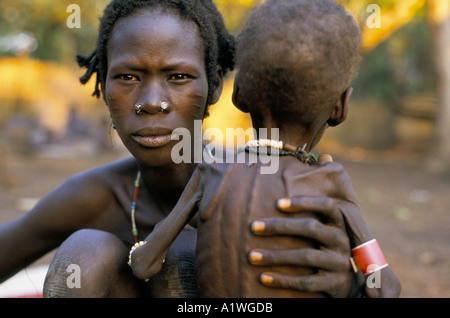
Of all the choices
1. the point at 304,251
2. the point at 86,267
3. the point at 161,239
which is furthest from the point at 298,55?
the point at 86,267

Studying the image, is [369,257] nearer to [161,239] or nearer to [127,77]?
[161,239]

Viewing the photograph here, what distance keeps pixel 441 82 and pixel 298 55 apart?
9263mm

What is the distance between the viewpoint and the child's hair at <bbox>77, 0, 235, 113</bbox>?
202 centimetres

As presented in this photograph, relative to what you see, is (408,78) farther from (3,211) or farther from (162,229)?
(162,229)

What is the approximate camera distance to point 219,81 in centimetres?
226

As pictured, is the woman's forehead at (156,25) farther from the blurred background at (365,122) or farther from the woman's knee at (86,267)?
the woman's knee at (86,267)

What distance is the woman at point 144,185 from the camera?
145 centimetres

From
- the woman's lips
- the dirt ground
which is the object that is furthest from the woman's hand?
the dirt ground

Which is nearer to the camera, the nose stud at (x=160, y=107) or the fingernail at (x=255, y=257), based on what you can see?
the fingernail at (x=255, y=257)

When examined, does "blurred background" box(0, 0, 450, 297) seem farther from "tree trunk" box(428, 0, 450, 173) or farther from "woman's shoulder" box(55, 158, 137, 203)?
"woman's shoulder" box(55, 158, 137, 203)

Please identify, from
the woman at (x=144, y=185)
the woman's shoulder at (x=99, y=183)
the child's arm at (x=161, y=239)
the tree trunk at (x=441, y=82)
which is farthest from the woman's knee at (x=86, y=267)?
the tree trunk at (x=441, y=82)

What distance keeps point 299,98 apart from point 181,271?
2.69 feet

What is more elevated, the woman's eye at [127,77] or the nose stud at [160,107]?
the woman's eye at [127,77]

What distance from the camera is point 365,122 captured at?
16531 mm
